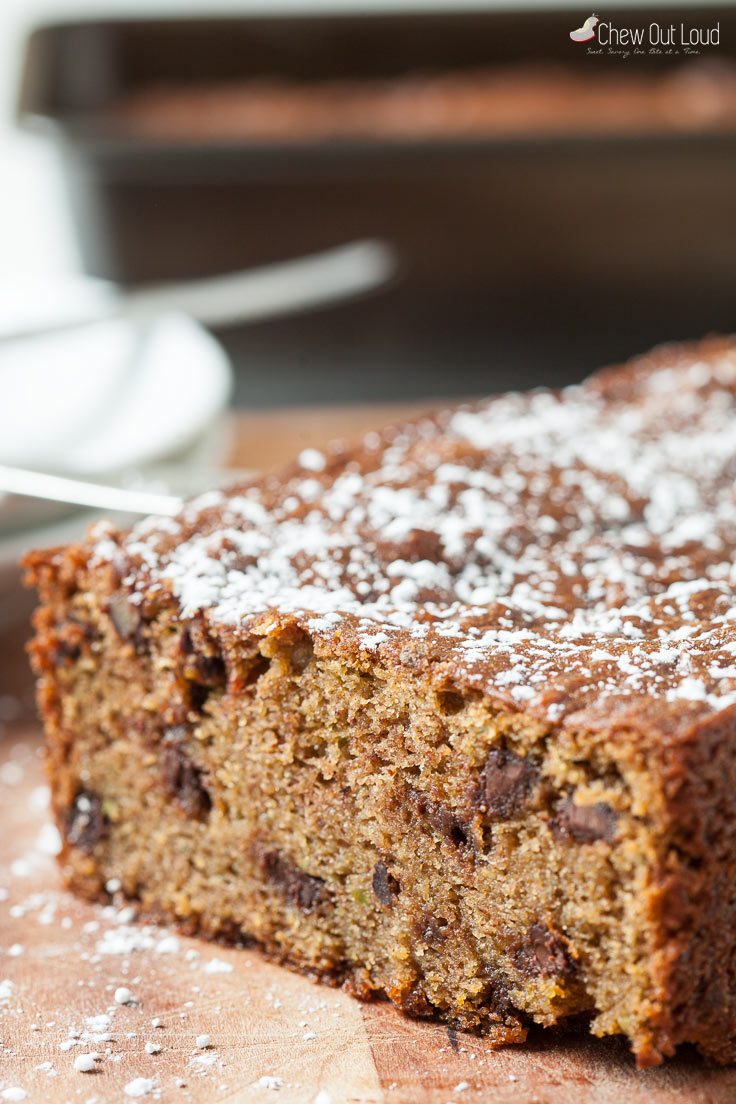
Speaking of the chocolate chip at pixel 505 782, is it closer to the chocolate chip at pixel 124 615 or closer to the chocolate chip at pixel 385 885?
the chocolate chip at pixel 385 885

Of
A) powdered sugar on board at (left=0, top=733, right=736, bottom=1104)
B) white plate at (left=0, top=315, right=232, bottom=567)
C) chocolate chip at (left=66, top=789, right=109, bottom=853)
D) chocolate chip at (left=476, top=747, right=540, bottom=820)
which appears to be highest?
white plate at (left=0, top=315, right=232, bottom=567)

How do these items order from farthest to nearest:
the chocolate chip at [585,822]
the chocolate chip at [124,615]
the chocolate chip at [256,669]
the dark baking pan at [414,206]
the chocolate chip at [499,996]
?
the dark baking pan at [414,206] < the chocolate chip at [124,615] < the chocolate chip at [256,669] < the chocolate chip at [499,996] < the chocolate chip at [585,822]


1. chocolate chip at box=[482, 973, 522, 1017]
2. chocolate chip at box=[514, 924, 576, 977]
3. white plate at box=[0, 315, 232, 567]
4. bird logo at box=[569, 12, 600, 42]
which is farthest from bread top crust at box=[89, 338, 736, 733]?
bird logo at box=[569, 12, 600, 42]

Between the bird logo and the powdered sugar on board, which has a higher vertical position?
the bird logo

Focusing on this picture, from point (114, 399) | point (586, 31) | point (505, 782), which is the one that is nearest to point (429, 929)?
point (505, 782)

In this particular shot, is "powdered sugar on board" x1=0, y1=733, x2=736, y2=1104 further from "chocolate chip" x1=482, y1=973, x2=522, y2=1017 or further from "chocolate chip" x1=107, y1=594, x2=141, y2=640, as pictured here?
"chocolate chip" x1=107, y1=594, x2=141, y2=640

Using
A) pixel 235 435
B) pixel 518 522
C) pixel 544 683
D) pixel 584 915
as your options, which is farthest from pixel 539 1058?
pixel 235 435

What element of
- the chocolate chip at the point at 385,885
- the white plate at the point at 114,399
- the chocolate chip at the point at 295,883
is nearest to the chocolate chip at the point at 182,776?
the chocolate chip at the point at 295,883
